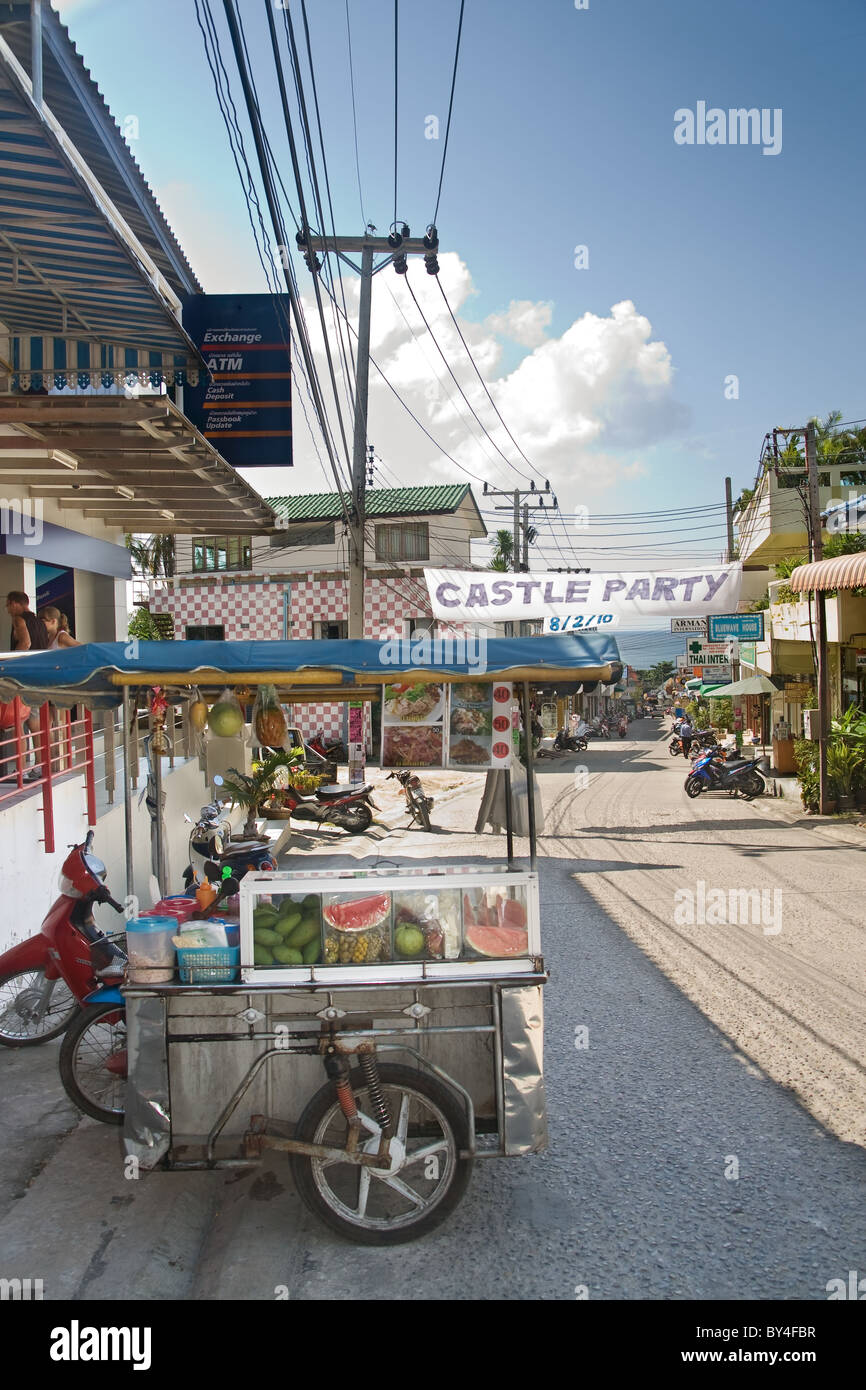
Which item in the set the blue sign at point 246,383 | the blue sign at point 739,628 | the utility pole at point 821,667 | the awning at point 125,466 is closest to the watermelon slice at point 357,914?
the awning at point 125,466

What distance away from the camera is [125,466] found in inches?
390

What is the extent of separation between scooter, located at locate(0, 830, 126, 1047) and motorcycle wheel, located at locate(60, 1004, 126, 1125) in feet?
1.91

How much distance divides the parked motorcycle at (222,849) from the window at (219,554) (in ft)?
69.3

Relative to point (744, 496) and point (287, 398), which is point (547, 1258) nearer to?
point (287, 398)

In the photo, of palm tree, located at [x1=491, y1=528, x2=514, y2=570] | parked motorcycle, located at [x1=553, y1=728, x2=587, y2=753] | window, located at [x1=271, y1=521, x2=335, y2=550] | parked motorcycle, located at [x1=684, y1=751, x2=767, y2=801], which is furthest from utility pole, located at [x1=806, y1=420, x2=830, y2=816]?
palm tree, located at [x1=491, y1=528, x2=514, y2=570]

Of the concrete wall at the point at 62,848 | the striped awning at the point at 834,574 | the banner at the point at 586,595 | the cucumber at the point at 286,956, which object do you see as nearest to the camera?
the cucumber at the point at 286,956

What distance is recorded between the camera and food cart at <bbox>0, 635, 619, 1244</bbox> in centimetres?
381

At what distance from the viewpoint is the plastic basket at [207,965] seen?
161 inches

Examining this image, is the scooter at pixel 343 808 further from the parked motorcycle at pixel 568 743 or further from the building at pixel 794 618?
the parked motorcycle at pixel 568 743

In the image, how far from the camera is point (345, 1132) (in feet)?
12.8

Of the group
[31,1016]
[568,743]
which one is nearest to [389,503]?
[568,743]

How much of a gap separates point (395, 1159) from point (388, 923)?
0.98 m
